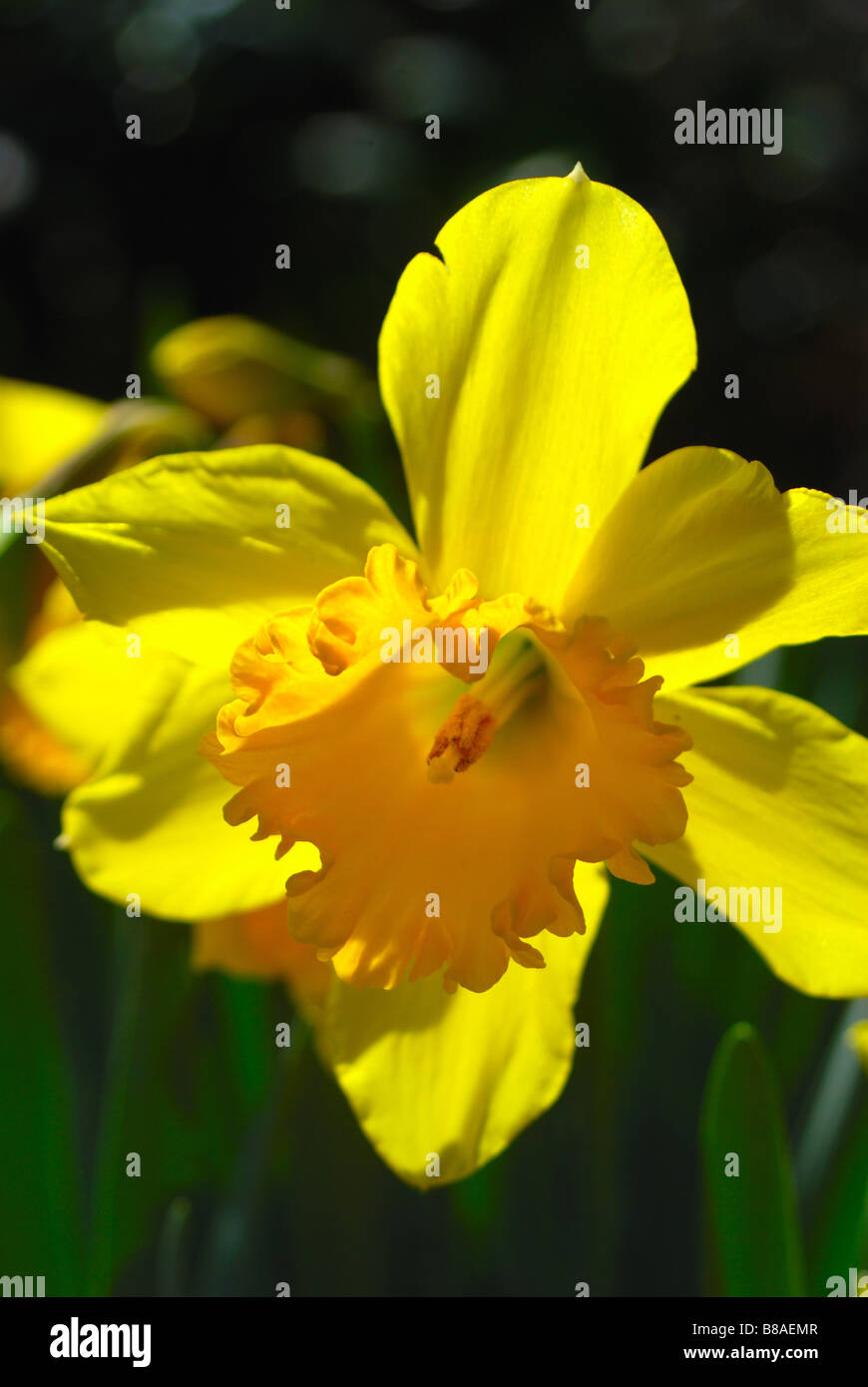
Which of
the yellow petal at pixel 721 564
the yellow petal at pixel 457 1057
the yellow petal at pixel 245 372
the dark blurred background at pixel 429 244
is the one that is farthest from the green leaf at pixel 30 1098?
the yellow petal at pixel 721 564

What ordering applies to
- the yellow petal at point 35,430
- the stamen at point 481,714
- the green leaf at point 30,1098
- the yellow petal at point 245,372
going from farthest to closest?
the yellow petal at point 35,430 < the yellow petal at point 245,372 < the green leaf at point 30,1098 < the stamen at point 481,714

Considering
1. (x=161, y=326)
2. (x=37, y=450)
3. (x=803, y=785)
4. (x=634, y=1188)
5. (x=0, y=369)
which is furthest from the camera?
(x=0, y=369)

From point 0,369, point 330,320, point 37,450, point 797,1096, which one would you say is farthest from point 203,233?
point 797,1096

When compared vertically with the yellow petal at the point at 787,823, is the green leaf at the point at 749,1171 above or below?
below

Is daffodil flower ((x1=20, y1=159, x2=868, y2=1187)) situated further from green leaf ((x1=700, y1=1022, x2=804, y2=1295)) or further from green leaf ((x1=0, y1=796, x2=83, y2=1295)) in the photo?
green leaf ((x1=0, y1=796, x2=83, y2=1295))

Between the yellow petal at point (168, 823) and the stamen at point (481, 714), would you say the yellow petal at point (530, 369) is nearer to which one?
the stamen at point (481, 714)

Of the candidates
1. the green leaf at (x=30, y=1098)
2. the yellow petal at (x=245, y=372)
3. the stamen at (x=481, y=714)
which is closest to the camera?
the stamen at (x=481, y=714)

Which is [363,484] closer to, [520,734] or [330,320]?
[520,734]
